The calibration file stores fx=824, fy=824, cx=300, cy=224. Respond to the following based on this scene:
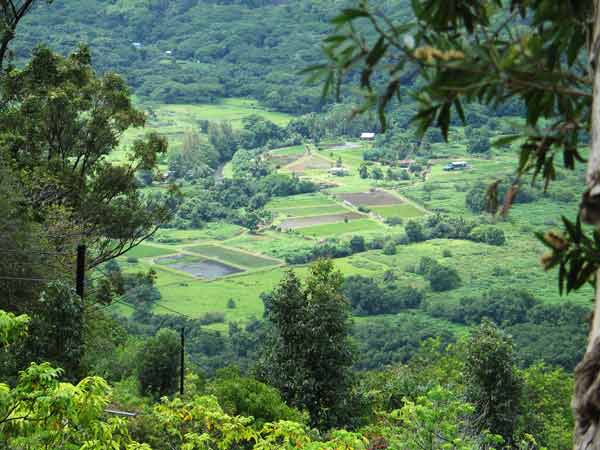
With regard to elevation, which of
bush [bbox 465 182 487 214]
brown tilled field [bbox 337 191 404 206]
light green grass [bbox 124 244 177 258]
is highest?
bush [bbox 465 182 487 214]

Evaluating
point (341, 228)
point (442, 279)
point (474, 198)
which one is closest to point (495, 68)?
point (442, 279)

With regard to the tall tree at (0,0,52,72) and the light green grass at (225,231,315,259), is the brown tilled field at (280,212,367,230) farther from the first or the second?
the tall tree at (0,0,52,72)

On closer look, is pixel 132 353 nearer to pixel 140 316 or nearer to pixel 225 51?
pixel 140 316

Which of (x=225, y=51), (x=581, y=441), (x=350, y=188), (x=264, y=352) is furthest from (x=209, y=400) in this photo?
(x=225, y=51)

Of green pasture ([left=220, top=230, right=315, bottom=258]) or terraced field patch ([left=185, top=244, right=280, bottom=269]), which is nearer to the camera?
terraced field patch ([left=185, top=244, right=280, bottom=269])

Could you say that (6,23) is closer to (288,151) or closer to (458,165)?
(458,165)

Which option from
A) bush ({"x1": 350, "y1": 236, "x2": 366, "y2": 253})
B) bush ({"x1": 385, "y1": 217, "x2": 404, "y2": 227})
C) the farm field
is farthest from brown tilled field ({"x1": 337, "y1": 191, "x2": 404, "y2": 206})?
bush ({"x1": 350, "y1": 236, "x2": 366, "y2": 253})
